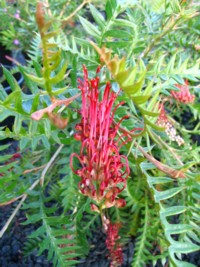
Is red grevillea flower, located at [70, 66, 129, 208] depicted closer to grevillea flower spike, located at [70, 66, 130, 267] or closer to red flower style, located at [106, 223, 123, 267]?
grevillea flower spike, located at [70, 66, 130, 267]

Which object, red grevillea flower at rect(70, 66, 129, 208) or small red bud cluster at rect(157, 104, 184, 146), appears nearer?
red grevillea flower at rect(70, 66, 129, 208)

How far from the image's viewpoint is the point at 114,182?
0.55 metres

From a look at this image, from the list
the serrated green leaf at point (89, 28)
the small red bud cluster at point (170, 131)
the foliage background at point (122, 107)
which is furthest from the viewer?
the small red bud cluster at point (170, 131)

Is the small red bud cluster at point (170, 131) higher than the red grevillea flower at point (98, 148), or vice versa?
the red grevillea flower at point (98, 148)

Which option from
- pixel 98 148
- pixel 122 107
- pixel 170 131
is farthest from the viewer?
pixel 170 131

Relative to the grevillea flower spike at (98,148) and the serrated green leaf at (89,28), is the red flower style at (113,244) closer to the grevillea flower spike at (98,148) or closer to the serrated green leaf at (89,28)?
the grevillea flower spike at (98,148)

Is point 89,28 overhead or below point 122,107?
overhead

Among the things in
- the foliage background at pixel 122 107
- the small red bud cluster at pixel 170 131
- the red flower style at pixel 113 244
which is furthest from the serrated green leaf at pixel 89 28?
the red flower style at pixel 113 244

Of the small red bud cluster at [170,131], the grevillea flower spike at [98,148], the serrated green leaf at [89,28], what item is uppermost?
the serrated green leaf at [89,28]

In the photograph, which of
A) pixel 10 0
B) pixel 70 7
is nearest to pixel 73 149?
pixel 70 7

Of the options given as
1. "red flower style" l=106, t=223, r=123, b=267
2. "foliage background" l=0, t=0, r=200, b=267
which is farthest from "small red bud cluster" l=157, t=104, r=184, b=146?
"red flower style" l=106, t=223, r=123, b=267

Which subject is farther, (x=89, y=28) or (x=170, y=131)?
(x=170, y=131)

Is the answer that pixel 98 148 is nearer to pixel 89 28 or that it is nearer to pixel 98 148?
pixel 98 148

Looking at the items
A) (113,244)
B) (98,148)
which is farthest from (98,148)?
(113,244)
